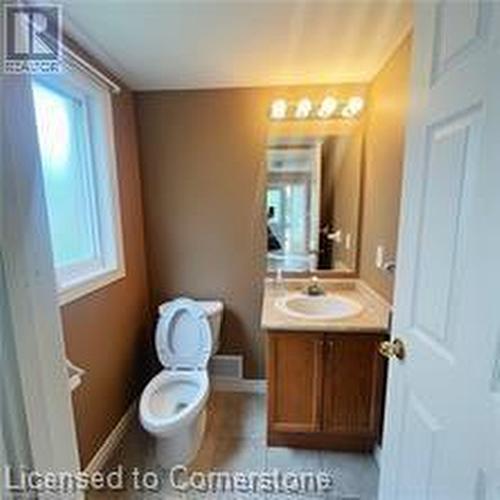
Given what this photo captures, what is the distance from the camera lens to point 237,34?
1569 mm

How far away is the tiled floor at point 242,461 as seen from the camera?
169 cm

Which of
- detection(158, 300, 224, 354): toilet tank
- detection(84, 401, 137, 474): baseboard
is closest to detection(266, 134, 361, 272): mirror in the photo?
detection(158, 300, 224, 354): toilet tank

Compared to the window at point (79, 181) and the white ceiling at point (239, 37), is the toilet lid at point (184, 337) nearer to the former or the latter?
the window at point (79, 181)

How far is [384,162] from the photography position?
192 centimetres

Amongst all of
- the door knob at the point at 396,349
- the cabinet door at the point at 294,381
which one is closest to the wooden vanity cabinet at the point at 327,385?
the cabinet door at the point at 294,381

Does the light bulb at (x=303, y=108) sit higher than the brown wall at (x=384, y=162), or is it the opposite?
the light bulb at (x=303, y=108)

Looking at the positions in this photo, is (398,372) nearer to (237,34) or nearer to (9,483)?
(9,483)

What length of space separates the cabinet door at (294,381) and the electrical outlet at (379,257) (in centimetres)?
55

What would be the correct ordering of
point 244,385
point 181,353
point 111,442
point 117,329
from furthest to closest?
point 244,385
point 181,353
point 117,329
point 111,442

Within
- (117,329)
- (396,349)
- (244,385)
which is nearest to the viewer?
(396,349)

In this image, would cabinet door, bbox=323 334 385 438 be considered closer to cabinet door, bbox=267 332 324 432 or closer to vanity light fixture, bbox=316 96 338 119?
cabinet door, bbox=267 332 324 432

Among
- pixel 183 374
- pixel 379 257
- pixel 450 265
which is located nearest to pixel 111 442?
pixel 183 374

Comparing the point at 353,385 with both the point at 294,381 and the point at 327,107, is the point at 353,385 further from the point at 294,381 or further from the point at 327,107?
the point at 327,107

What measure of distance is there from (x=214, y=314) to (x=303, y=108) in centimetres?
150
